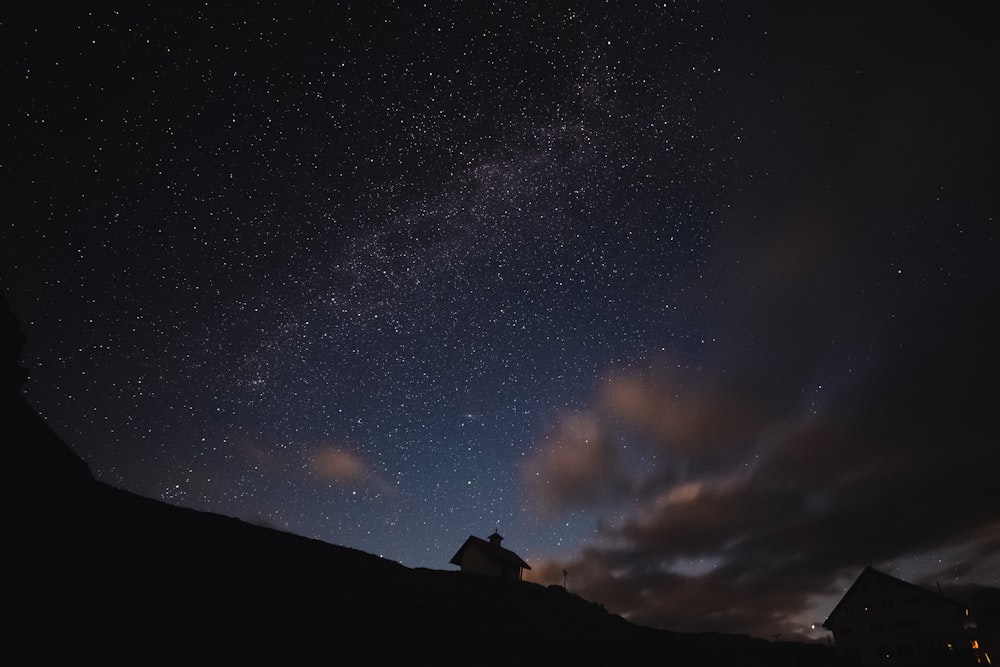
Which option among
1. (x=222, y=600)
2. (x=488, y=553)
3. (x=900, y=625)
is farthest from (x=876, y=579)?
(x=222, y=600)

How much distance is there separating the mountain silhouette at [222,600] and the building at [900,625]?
81.6 feet

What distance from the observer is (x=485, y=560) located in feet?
179

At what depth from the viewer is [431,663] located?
2541 cm

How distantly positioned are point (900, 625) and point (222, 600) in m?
70.4

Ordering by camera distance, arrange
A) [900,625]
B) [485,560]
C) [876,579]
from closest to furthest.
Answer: [485,560]
[900,625]
[876,579]

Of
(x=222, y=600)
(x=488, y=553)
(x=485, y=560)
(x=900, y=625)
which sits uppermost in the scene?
(x=488, y=553)

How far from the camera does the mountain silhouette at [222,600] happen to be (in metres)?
18.3

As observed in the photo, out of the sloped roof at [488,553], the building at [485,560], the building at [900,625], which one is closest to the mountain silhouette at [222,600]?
the building at [485,560]

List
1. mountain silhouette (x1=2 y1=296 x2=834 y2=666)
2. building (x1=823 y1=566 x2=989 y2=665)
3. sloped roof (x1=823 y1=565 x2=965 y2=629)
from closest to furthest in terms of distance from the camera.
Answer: mountain silhouette (x1=2 y1=296 x2=834 y2=666) → building (x1=823 y1=566 x2=989 y2=665) → sloped roof (x1=823 y1=565 x2=965 y2=629)

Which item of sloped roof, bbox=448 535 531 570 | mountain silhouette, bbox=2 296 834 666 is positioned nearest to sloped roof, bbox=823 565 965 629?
mountain silhouette, bbox=2 296 834 666

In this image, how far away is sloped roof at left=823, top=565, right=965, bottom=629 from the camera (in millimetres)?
53812

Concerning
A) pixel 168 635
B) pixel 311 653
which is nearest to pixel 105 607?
pixel 168 635

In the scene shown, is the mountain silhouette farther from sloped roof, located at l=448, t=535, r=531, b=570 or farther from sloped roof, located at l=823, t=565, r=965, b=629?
sloped roof, located at l=823, t=565, r=965, b=629

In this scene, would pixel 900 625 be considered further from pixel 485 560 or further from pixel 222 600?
pixel 222 600
